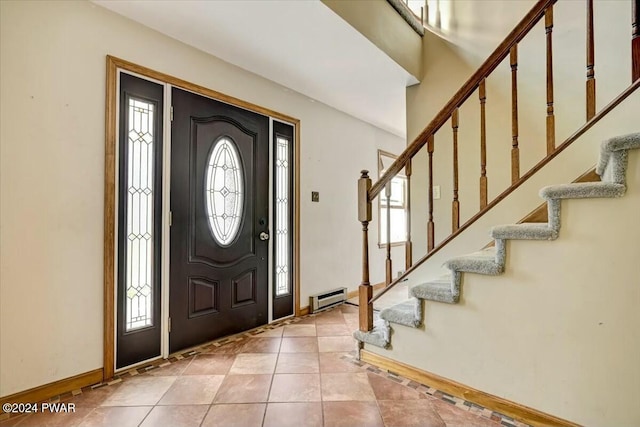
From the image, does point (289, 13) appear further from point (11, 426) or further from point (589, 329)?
point (11, 426)

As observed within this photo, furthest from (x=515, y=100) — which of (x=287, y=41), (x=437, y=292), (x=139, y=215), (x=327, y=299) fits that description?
(x=327, y=299)

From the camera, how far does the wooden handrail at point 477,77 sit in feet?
5.64

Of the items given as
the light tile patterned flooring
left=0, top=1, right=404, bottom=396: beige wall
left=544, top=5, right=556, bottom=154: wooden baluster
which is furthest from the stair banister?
left=0, top=1, right=404, bottom=396: beige wall

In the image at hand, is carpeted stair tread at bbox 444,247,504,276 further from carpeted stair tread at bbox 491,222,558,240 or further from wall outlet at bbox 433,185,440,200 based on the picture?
wall outlet at bbox 433,185,440,200

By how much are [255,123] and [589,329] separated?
8.78 feet

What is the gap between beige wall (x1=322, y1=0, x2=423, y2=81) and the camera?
7.20 ft

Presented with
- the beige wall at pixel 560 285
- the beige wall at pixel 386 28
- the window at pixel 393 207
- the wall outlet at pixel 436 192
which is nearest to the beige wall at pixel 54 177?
the beige wall at pixel 386 28

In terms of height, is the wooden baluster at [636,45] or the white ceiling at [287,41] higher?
the white ceiling at [287,41]

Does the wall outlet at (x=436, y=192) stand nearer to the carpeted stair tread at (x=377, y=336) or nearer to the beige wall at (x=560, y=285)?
the beige wall at (x=560, y=285)

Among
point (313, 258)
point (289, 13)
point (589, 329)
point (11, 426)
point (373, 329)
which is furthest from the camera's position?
point (313, 258)

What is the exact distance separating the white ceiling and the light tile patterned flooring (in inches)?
91.8

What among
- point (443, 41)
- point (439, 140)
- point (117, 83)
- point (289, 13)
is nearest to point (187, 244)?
point (117, 83)

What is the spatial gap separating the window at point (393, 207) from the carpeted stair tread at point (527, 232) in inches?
115

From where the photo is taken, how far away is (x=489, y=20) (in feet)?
9.03
